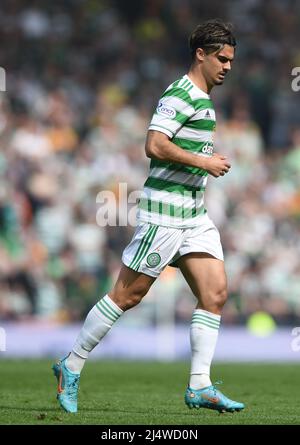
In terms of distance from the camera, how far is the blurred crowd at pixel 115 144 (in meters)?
15.4

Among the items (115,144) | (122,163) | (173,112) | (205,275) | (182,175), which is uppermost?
(115,144)

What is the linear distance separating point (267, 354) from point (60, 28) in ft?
22.3

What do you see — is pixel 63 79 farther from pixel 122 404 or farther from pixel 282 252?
pixel 122 404

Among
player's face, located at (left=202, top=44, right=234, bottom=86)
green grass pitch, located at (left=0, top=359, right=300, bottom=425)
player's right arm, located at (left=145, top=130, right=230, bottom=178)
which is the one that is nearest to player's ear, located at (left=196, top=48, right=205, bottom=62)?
player's face, located at (left=202, top=44, right=234, bottom=86)

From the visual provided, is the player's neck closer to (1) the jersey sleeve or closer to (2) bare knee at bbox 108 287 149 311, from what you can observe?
(1) the jersey sleeve

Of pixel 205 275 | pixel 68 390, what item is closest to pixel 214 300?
pixel 205 275

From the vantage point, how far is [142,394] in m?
9.45

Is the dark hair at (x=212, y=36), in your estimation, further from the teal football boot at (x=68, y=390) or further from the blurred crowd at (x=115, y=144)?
the blurred crowd at (x=115, y=144)

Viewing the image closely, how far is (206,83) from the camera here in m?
7.69

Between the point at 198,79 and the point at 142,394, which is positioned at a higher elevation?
the point at 198,79

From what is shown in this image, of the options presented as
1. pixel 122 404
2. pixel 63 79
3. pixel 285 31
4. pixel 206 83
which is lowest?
pixel 122 404

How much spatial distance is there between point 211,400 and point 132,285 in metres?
0.88

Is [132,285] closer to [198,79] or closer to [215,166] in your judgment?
[215,166]

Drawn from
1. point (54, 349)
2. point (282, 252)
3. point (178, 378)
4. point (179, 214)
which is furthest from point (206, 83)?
point (282, 252)
